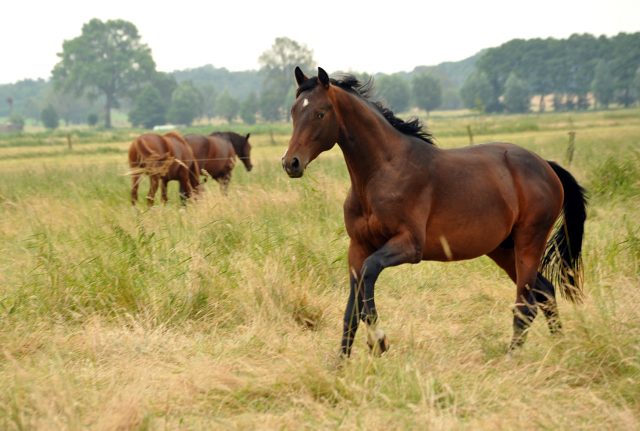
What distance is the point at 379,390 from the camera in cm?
279

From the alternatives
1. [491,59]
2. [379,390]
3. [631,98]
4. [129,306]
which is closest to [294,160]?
[379,390]

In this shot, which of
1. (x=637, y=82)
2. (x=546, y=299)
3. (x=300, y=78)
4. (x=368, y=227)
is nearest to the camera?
(x=368, y=227)

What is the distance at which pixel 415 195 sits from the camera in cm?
346

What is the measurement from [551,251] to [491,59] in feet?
338

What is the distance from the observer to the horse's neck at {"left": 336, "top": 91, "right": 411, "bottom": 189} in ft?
11.4

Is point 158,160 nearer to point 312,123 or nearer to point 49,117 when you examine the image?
point 312,123

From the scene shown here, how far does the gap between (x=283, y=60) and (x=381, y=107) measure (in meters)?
96.0

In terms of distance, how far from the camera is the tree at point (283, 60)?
305ft

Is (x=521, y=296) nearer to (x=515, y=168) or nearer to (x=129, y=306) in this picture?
(x=515, y=168)

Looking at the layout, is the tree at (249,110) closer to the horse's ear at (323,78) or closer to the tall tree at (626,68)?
the tall tree at (626,68)

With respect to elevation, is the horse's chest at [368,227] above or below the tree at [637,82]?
below

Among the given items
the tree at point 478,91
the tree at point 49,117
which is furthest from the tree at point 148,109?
the tree at point 478,91

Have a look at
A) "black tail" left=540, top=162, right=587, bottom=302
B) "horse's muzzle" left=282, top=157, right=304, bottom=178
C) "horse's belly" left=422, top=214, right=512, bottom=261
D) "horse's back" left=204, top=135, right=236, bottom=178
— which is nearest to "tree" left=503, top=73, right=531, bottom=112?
"horse's back" left=204, top=135, right=236, bottom=178

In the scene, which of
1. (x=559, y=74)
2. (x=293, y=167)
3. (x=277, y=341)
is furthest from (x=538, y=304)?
(x=559, y=74)
